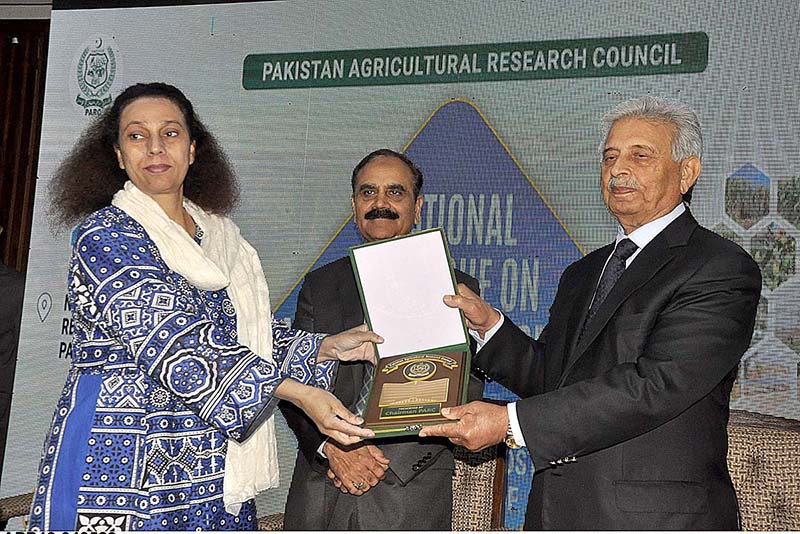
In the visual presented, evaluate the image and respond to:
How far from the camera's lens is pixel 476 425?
2584 mm

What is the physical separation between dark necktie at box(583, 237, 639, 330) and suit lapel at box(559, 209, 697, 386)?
0.21 ft

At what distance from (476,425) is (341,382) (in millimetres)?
856

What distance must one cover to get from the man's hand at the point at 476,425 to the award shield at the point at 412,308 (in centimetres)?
14

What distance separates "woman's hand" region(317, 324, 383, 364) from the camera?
2.82 meters

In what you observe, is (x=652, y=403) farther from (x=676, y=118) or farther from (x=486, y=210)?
(x=486, y=210)

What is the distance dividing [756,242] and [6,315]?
350 centimetres

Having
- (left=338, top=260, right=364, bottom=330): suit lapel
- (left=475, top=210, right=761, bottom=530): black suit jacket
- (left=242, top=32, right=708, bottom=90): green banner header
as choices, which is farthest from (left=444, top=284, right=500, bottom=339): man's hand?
(left=242, top=32, right=708, bottom=90): green banner header

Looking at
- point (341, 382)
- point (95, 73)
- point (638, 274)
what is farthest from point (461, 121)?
point (638, 274)

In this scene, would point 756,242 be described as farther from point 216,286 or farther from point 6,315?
point 6,315

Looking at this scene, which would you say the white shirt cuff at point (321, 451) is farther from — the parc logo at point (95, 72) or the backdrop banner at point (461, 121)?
the parc logo at point (95, 72)

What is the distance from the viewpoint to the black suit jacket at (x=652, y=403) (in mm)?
2475

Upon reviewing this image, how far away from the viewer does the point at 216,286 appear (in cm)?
251

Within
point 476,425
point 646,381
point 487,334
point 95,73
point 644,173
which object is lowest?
point 476,425

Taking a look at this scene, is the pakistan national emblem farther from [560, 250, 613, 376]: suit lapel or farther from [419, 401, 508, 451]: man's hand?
[419, 401, 508, 451]: man's hand
